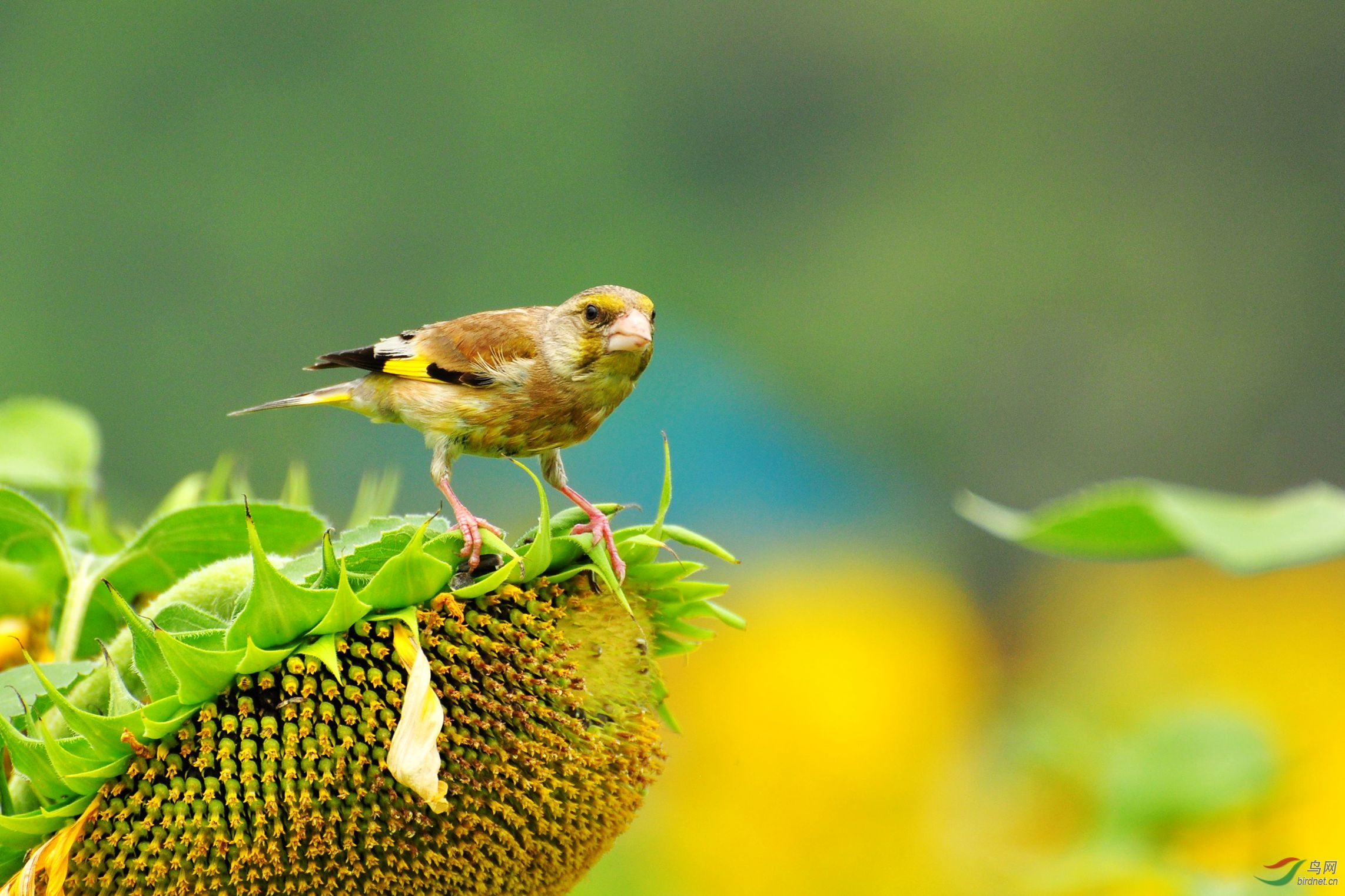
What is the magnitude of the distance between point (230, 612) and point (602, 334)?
0.58 metres

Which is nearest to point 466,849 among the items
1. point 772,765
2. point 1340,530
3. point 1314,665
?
point 1340,530

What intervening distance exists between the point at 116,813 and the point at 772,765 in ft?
20.2

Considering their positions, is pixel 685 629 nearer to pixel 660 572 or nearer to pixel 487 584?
pixel 660 572

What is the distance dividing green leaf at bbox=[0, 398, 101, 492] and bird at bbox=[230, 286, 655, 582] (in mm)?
323

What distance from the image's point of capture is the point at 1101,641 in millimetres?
5559

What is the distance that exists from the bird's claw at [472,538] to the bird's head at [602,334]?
0.35 meters

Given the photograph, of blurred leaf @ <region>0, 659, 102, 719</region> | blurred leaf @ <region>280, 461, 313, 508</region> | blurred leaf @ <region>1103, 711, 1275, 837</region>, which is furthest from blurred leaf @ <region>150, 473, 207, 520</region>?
blurred leaf @ <region>1103, 711, 1275, 837</region>

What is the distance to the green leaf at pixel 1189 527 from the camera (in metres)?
0.50

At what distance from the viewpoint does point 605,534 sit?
1.50 metres

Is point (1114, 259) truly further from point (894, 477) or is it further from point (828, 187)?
point (894, 477)

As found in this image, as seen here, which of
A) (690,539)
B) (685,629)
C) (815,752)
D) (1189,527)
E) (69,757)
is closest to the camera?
(1189,527)

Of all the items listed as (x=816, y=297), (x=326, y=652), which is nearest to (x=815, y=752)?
(x=326, y=652)

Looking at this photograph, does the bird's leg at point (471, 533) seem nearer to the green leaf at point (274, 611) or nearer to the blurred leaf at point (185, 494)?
the green leaf at point (274, 611)

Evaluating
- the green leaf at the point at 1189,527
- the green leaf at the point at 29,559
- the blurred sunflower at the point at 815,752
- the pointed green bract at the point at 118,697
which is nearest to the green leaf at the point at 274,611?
the pointed green bract at the point at 118,697
